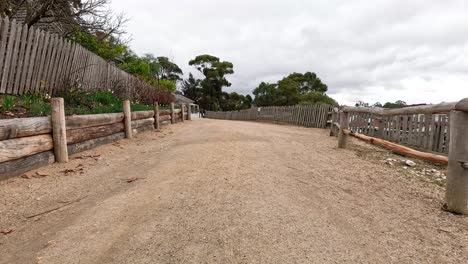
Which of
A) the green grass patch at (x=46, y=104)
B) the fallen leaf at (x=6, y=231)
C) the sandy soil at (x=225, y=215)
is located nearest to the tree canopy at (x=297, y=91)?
the green grass patch at (x=46, y=104)

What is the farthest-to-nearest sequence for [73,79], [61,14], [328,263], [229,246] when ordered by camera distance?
[61,14] < [73,79] < [229,246] < [328,263]

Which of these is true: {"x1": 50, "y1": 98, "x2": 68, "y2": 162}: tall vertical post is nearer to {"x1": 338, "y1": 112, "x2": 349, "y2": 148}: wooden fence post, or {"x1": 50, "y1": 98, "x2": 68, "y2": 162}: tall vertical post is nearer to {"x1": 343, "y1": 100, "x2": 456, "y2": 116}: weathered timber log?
{"x1": 343, "y1": 100, "x2": 456, "y2": 116}: weathered timber log

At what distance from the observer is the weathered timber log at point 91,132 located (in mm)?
5246

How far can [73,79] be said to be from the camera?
8.50 meters

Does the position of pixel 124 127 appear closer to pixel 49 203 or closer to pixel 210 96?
pixel 49 203

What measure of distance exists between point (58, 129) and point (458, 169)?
5.24 metres

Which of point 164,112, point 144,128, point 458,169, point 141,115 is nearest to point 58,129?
point 141,115

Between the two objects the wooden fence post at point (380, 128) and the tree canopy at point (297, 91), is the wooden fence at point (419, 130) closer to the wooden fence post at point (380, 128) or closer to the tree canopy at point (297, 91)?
the wooden fence post at point (380, 128)

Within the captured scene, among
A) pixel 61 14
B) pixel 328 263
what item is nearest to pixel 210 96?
pixel 61 14

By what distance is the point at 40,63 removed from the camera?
7.07 m

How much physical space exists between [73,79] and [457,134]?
859 cm

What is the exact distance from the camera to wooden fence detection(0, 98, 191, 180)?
3.90 meters

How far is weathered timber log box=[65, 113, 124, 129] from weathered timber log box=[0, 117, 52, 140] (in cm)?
50

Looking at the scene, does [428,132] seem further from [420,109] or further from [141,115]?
[141,115]
